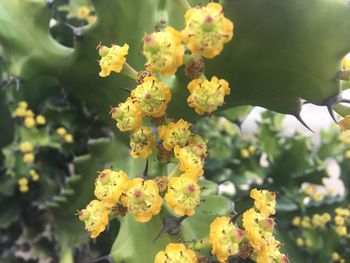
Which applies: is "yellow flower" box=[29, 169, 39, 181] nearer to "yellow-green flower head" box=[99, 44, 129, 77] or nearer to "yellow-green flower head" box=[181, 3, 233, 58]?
"yellow-green flower head" box=[99, 44, 129, 77]

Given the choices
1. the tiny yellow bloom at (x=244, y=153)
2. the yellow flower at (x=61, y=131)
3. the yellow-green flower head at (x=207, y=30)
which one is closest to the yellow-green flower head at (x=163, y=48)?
the yellow-green flower head at (x=207, y=30)

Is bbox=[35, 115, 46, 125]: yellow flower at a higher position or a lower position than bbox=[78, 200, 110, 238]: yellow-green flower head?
higher

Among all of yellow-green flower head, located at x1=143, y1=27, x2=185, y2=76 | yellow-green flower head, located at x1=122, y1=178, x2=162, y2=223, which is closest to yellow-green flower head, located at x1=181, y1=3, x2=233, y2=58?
yellow-green flower head, located at x1=143, y1=27, x2=185, y2=76

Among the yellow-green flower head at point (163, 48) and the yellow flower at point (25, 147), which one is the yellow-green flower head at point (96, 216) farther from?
the yellow flower at point (25, 147)

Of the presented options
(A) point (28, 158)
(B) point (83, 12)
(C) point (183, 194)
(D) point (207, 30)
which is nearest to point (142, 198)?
(C) point (183, 194)

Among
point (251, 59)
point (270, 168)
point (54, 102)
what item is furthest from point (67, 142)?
point (251, 59)

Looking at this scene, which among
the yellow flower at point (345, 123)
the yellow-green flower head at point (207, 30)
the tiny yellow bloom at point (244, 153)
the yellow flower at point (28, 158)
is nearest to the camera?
the yellow-green flower head at point (207, 30)

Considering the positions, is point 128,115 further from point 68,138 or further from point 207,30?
point 68,138
